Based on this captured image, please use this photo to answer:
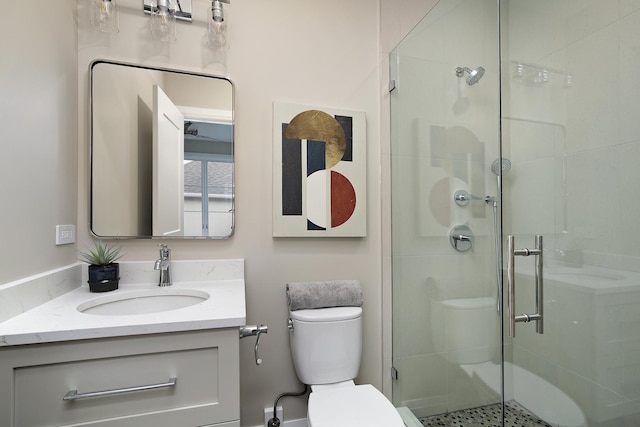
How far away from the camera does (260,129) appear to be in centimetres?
160

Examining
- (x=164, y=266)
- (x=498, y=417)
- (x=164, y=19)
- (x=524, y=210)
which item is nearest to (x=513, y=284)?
(x=524, y=210)

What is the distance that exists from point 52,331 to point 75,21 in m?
1.32

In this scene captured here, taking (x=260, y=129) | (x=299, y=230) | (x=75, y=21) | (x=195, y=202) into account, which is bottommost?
(x=299, y=230)

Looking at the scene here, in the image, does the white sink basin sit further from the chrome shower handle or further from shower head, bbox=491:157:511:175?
shower head, bbox=491:157:511:175

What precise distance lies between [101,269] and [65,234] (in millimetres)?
200

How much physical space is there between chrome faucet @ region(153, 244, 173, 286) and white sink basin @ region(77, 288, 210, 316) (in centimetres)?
5

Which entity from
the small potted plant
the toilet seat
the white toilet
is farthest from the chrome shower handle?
the small potted plant

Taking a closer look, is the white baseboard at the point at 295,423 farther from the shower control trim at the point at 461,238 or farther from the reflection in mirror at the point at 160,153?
the shower control trim at the point at 461,238

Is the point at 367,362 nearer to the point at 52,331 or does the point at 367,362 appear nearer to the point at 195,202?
the point at 195,202

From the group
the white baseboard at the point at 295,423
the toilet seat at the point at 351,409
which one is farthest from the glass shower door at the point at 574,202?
the white baseboard at the point at 295,423

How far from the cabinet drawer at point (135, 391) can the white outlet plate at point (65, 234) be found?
22.0 inches

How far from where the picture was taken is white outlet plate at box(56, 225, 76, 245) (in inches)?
47.7

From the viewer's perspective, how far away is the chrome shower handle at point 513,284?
3.49 feet

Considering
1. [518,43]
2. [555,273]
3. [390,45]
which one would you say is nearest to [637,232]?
[555,273]
